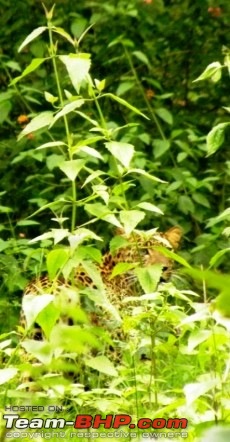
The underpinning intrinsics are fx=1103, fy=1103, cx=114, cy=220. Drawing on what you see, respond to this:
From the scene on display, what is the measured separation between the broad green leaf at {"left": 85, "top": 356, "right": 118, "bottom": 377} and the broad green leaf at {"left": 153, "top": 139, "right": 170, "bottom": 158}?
336 centimetres

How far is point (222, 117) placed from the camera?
264 inches

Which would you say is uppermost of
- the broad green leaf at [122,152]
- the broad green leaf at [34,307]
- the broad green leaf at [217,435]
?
the broad green leaf at [217,435]

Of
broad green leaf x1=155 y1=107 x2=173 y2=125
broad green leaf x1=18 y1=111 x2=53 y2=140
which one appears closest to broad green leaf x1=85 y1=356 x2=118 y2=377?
broad green leaf x1=18 y1=111 x2=53 y2=140

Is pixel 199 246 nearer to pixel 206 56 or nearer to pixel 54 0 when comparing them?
pixel 206 56

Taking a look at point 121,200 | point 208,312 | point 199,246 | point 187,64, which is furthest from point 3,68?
point 208,312

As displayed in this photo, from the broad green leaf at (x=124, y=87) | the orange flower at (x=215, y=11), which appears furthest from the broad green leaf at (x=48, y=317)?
the orange flower at (x=215, y=11)

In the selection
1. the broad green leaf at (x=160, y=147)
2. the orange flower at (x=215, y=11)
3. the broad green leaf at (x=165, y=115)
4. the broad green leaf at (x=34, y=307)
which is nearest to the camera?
the broad green leaf at (x=34, y=307)

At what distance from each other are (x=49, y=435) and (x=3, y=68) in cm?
380

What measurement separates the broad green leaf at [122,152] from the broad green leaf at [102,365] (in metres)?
0.47

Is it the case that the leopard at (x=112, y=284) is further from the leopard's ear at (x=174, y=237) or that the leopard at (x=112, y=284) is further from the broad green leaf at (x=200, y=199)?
the broad green leaf at (x=200, y=199)

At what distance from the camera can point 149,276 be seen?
110 inches

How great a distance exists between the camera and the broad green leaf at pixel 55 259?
2.39m

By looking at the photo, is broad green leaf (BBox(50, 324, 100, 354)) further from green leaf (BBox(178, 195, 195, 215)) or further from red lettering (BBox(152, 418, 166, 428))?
green leaf (BBox(178, 195, 195, 215))

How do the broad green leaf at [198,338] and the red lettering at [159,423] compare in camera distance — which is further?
the red lettering at [159,423]
